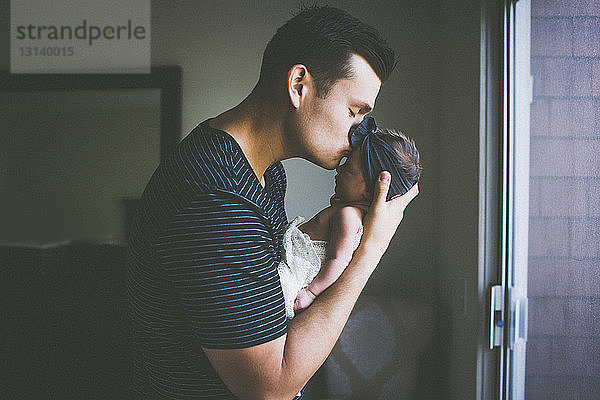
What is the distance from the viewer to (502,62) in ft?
5.09

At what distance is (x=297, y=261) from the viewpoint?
1142 millimetres

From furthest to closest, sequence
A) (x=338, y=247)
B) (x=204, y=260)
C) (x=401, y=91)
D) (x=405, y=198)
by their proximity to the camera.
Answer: (x=401, y=91) < (x=338, y=247) < (x=405, y=198) < (x=204, y=260)

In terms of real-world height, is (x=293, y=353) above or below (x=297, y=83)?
below

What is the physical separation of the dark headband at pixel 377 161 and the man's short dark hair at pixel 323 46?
0.25m

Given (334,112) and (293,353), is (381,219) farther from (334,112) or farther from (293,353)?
(293,353)

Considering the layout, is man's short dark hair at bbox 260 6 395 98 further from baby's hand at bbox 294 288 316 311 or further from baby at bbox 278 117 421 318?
baby's hand at bbox 294 288 316 311

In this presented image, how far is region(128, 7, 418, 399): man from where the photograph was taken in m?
0.69

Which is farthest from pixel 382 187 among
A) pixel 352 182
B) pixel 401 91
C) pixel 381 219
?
pixel 401 91

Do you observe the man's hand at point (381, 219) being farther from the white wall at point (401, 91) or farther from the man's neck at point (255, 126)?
the white wall at point (401, 91)

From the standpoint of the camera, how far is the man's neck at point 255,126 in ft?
2.69

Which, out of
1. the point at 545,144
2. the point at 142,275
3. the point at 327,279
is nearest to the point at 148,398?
the point at 142,275

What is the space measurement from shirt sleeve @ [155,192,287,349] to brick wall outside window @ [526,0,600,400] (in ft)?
2.34

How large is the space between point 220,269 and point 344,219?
0.59 meters

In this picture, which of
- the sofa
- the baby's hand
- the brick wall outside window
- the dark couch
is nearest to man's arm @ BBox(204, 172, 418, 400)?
the baby's hand
